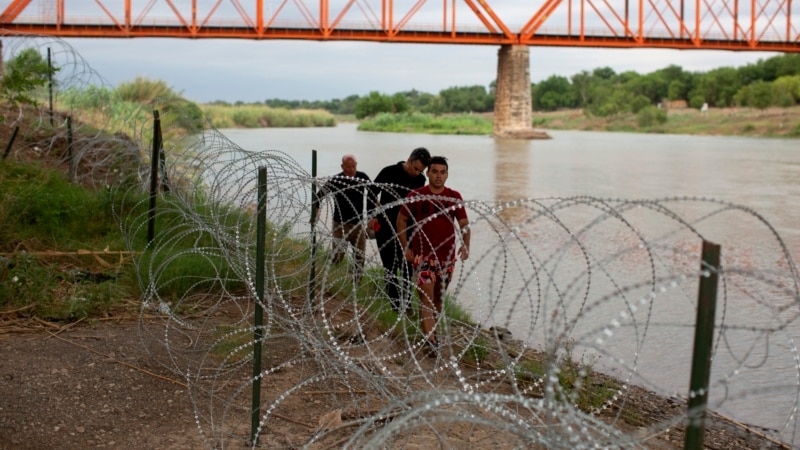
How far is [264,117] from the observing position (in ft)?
309

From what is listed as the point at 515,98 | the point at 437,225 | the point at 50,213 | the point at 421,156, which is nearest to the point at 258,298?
the point at 437,225

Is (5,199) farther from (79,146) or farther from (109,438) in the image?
(109,438)

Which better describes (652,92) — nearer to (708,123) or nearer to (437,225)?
(708,123)

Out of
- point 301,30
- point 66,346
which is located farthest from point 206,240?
point 301,30

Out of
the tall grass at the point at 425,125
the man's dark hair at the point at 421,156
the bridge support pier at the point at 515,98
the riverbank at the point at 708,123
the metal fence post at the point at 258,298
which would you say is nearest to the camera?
the metal fence post at the point at 258,298

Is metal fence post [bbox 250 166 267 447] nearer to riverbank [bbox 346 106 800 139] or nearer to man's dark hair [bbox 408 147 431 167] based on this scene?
man's dark hair [bbox 408 147 431 167]

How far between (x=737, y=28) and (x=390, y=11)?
3189 cm

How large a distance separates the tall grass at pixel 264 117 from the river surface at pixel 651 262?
36.1 metres

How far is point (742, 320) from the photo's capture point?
35.9 ft

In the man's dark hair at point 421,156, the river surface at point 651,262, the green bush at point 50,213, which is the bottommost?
the river surface at point 651,262

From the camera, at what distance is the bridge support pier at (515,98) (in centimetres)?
7681

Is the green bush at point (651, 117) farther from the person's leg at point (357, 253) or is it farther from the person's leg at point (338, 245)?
the person's leg at point (338, 245)

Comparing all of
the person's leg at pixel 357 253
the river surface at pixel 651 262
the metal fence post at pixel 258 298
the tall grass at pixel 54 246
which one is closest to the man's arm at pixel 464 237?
the river surface at pixel 651 262

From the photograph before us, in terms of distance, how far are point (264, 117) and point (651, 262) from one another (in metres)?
91.3
